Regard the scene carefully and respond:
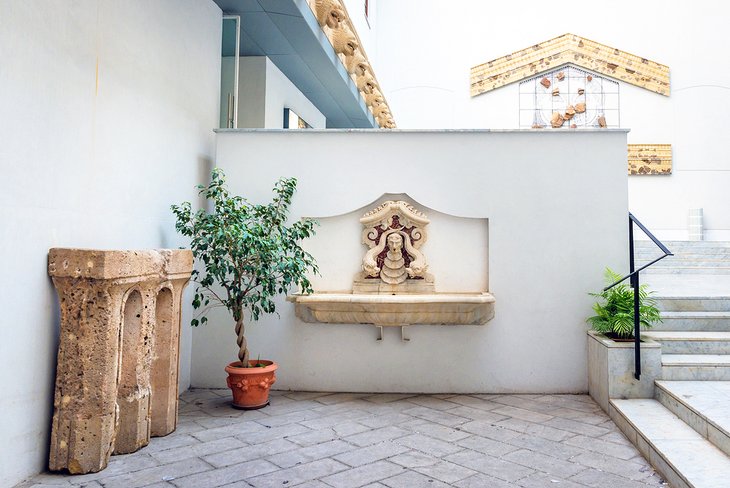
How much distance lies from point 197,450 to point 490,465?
67.0 inches

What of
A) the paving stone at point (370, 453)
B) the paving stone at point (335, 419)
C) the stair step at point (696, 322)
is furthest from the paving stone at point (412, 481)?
the stair step at point (696, 322)

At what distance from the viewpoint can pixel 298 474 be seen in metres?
2.90

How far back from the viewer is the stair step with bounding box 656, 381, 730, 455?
292 cm

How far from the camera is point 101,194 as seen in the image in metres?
3.38

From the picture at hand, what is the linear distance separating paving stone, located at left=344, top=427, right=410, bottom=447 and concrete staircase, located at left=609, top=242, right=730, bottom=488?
57.5 inches

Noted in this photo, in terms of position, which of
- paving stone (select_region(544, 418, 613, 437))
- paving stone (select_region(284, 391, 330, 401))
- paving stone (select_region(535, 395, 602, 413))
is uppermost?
paving stone (select_region(535, 395, 602, 413))

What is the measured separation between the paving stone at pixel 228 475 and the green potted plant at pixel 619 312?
2.71 metres

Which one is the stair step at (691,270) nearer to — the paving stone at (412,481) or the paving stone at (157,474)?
the paving stone at (412,481)

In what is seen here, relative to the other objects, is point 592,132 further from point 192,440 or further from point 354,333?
point 192,440

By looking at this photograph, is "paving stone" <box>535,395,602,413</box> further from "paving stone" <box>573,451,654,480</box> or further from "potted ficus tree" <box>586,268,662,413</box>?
"paving stone" <box>573,451,654,480</box>

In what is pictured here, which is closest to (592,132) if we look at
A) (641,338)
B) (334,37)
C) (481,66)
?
(641,338)

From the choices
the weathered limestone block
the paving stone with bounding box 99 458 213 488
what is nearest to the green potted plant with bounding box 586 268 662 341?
the paving stone with bounding box 99 458 213 488

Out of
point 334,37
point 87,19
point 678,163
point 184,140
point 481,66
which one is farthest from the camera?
point 481,66

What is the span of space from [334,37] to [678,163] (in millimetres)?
7350
